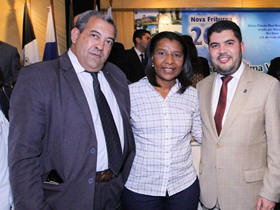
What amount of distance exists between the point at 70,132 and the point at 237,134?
98 cm

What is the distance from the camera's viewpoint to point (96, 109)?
5.02 ft

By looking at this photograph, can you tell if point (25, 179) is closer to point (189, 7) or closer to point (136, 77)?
point (136, 77)

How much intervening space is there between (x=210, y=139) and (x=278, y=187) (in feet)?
1.54

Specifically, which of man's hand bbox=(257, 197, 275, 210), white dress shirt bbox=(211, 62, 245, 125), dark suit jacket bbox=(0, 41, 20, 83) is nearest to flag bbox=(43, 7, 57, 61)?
dark suit jacket bbox=(0, 41, 20, 83)

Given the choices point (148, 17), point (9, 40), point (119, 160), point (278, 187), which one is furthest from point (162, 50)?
point (148, 17)

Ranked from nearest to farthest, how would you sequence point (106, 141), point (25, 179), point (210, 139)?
1. point (25, 179)
2. point (106, 141)
3. point (210, 139)

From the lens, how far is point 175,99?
1.83 m

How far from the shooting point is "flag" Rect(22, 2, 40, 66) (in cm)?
384

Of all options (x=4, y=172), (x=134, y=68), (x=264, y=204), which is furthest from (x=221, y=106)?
(x=134, y=68)

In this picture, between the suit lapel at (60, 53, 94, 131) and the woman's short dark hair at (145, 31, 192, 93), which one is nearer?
the suit lapel at (60, 53, 94, 131)

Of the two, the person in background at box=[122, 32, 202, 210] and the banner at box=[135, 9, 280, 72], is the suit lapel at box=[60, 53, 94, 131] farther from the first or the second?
the banner at box=[135, 9, 280, 72]

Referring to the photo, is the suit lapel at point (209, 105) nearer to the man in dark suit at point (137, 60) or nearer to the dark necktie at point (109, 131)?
the dark necktie at point (109, 131)

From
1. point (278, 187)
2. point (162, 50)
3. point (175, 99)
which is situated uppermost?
point (162, 50)

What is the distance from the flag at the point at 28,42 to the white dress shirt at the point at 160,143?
253 cm
